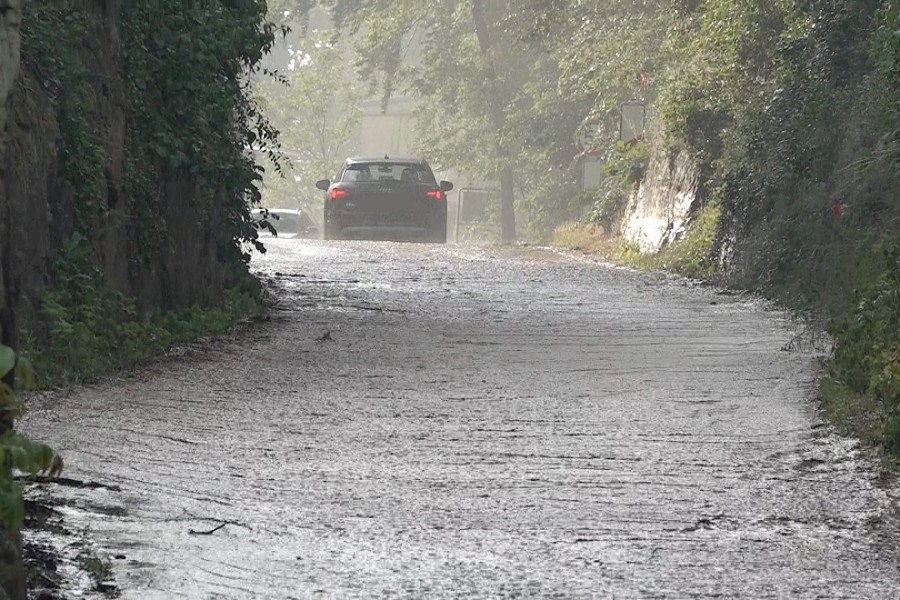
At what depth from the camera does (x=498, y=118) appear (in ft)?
153

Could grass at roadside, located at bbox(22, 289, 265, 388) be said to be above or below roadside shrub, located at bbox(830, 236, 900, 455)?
below

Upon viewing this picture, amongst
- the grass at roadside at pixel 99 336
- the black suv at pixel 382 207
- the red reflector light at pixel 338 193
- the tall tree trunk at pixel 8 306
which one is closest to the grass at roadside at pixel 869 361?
the tall tree trunk at pixel 8 306

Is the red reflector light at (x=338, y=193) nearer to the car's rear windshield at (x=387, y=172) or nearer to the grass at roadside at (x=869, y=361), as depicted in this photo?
the car's rear windshield at (x=387, y=172)

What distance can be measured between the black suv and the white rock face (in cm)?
365

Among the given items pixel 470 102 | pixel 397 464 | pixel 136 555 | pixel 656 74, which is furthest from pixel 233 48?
pixel 470 102

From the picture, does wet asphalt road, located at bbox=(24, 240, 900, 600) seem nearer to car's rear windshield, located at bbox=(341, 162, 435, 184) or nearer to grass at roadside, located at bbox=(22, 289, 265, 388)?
grass at roadside, located at bbox=(22, 289, 265, 388)

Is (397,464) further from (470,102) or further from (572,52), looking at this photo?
(470,102)

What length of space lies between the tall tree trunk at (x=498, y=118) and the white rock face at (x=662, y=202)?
15923 mm

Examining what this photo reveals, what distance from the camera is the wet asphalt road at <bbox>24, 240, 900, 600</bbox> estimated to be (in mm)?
6238

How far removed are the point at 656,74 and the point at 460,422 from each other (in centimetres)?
2116

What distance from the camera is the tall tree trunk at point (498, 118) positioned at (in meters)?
45.8

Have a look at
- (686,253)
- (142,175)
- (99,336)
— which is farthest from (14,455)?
(686,253)

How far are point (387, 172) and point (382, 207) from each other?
3.86 feet

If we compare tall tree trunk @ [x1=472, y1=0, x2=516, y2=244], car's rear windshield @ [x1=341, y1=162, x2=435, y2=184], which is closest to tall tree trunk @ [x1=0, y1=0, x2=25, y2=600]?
car's rear windshield @ [x1=341, y1=162, x2=435, y2=184]
